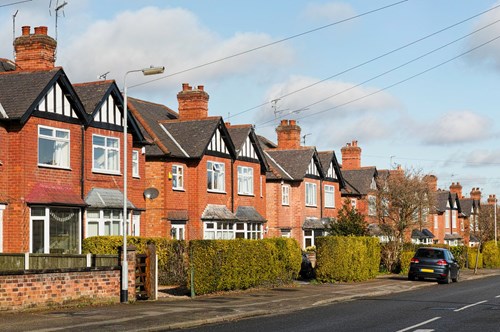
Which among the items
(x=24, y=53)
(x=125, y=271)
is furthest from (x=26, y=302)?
(x=24, y=53)

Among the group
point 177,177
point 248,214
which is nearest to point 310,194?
point 248,214

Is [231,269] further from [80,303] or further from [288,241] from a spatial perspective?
[80,303]

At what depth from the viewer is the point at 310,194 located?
179 ft

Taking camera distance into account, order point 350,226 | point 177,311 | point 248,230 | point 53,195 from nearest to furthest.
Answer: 1. point 177,311
2. point 53,195
3. point 350,226
4. point 248,230

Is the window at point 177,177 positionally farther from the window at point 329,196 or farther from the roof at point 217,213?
the window at point 329,196

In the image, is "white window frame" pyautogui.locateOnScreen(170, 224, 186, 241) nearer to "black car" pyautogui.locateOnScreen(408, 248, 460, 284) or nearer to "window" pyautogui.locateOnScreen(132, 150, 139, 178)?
"window" pyautogui.locateOnScreen(132, 150, 139, 178)

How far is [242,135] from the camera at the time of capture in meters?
45.5

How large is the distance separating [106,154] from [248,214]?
538 inches

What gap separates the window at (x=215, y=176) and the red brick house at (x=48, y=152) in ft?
28.9

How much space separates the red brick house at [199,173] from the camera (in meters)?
39.6

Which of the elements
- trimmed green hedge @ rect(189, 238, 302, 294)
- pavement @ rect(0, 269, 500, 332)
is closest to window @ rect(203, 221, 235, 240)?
trimmed green hedge @ rect(189, 238, 302, 294)

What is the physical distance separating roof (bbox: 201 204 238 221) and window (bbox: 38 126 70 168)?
38.6 ft

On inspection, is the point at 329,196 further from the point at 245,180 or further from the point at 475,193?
the point at 475,193

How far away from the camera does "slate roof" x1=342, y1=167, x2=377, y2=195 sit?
211ft
